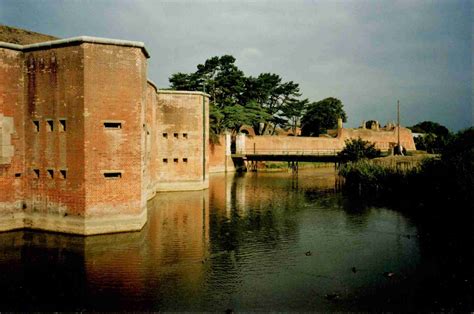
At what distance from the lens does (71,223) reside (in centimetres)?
1256

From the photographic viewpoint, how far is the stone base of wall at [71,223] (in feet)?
40.9

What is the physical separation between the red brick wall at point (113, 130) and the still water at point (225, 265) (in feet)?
4.14

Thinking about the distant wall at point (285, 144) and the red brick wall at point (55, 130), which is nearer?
the red brick wall at point (55, 130)

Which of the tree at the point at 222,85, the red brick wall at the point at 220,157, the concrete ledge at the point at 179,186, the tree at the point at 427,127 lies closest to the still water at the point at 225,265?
the concrete ledge at the point at 179,186

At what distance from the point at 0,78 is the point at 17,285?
758 cm

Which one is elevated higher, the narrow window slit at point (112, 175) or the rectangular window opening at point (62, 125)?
the rectangular window opening at point (62, 125)

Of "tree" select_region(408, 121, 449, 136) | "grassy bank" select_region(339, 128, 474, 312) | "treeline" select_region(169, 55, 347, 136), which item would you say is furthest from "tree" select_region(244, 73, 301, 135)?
"tree" select_region(408, 121, 449, 136)

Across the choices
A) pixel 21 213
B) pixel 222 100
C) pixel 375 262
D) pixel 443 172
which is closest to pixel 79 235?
pixel 21 213

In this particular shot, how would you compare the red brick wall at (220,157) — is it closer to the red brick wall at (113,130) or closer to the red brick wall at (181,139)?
the red brick wall at (181,139)

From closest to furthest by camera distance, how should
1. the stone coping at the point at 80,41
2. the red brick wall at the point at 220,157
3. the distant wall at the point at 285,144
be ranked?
the stone coping at the point at 80,41
the red brick wall at the point at 220,157
the distant wall at the point at 285,144

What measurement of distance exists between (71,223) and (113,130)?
328cm

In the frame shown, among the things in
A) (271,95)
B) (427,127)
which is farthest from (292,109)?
(427,127)

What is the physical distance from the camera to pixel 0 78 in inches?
502

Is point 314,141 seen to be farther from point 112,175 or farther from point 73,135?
point 73,135
